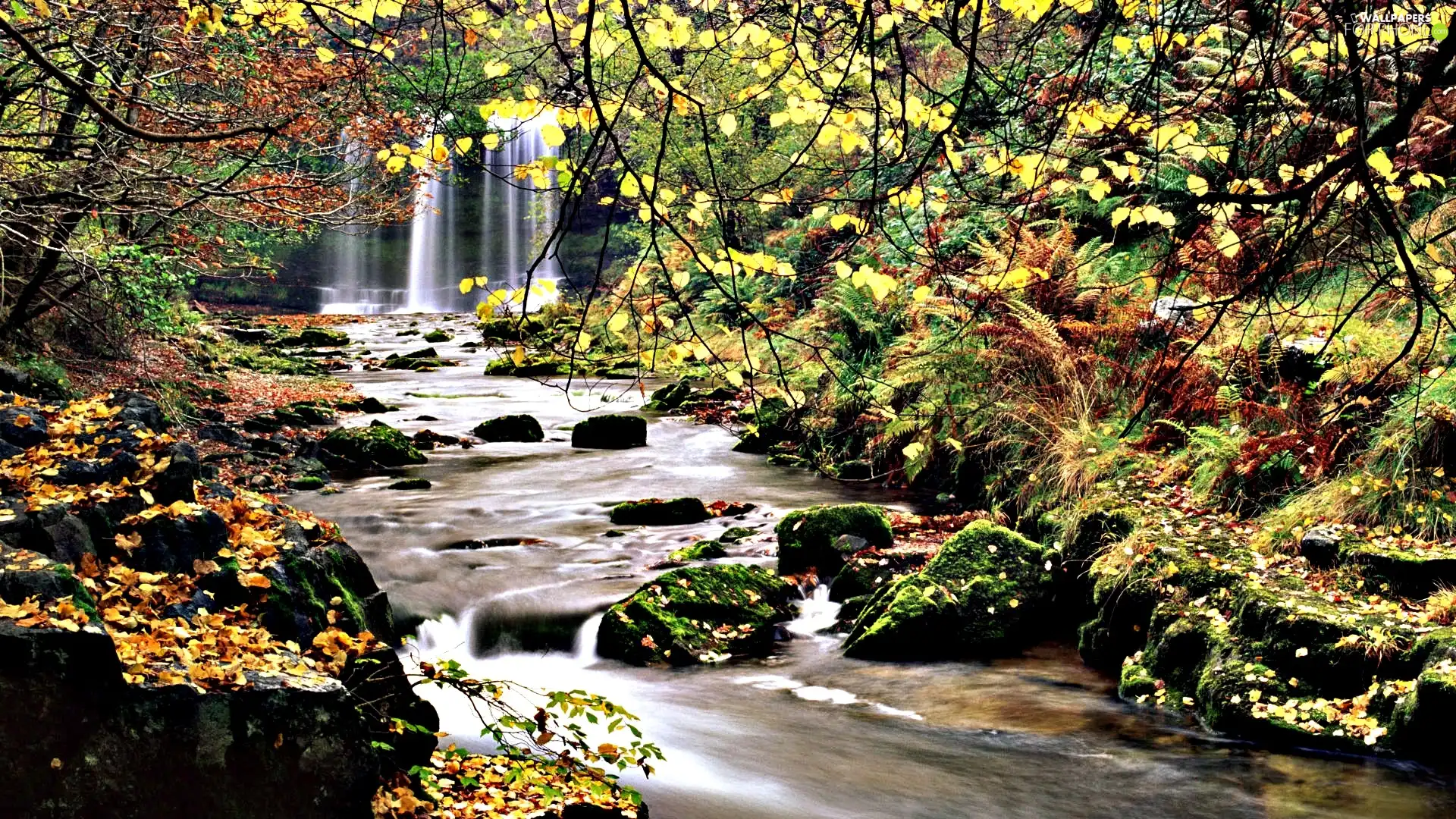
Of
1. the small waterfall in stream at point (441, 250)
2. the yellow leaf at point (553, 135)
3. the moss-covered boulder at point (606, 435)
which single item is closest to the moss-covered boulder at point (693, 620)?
the yellow leaf at point (553, 135)

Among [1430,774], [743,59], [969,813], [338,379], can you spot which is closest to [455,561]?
[969,813]

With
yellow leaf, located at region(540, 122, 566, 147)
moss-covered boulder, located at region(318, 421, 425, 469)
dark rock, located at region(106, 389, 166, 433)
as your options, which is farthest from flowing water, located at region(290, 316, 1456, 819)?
dark rock, located at region(106, 389, 166, 433)

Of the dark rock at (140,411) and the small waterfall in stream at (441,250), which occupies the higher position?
the small waterfall in stream at (441,250)

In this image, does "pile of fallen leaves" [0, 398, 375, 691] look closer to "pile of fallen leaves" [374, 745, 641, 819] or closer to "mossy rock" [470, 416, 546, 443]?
"pile of fallen leaves" [374, 745, 641, 819]

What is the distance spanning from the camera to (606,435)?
46.7 feet

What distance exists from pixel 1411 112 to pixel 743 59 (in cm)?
229

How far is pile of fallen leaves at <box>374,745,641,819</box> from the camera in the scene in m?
3.95

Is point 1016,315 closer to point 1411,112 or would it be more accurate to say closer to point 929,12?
point 929,12

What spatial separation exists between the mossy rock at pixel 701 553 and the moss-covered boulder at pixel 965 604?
1686 millimetres

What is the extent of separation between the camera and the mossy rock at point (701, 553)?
28.8ft

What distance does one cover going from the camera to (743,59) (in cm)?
423

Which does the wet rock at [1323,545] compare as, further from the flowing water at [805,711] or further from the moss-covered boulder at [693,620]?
the moss-covered boulder at [693,620]

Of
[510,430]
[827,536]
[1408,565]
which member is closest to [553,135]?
[1408,565]

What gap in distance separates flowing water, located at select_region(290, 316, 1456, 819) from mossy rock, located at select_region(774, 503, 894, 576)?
418mm
